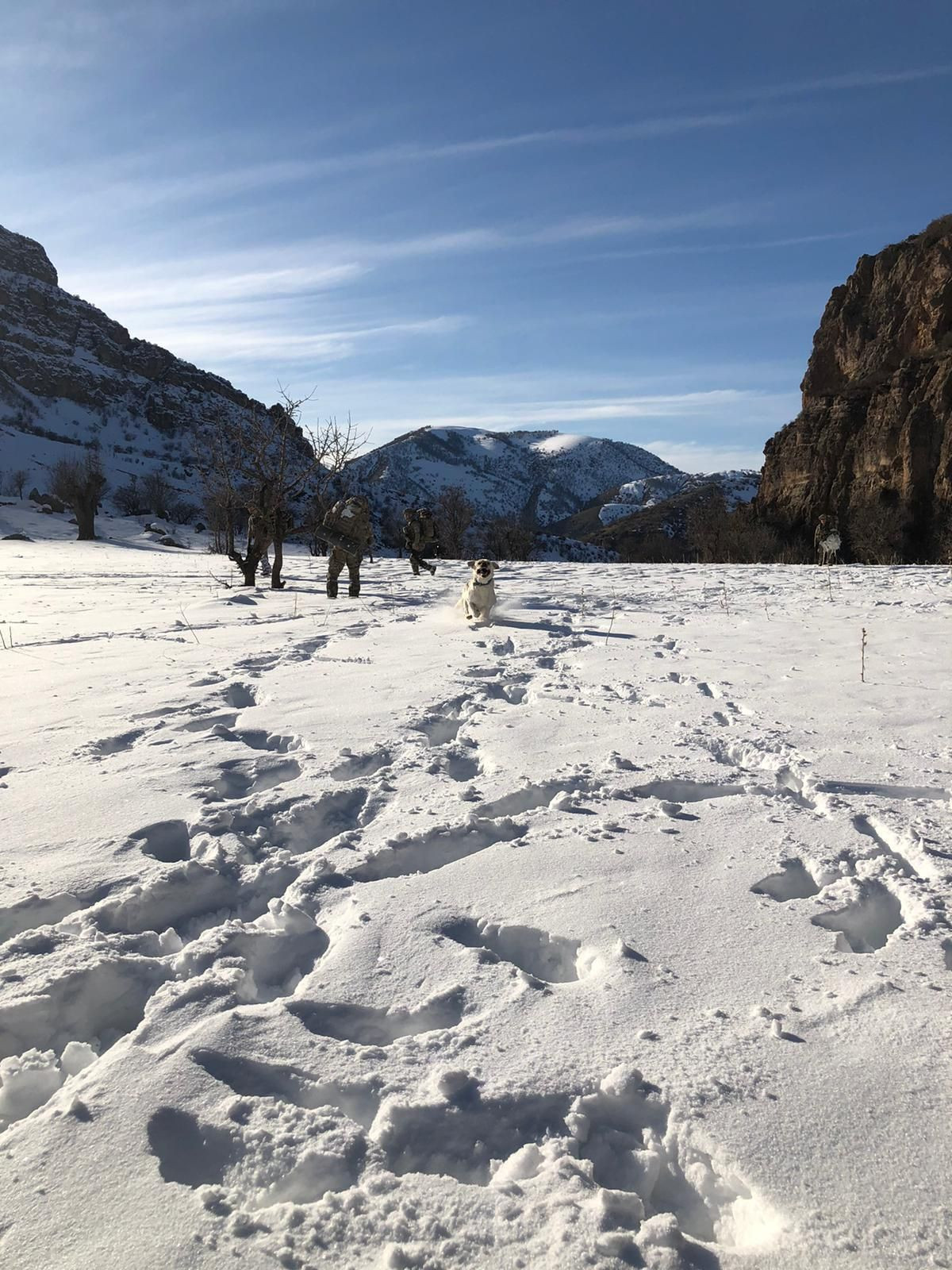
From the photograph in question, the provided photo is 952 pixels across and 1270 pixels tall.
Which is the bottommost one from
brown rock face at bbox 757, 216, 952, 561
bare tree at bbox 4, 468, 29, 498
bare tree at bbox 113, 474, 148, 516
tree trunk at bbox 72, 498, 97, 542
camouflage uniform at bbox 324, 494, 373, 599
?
camouflage uniform at bbox 324, 494, 373, 599

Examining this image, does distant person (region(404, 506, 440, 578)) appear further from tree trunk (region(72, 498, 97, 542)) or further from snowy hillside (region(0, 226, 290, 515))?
snowy hillside (region(0, 226, 290, 515))

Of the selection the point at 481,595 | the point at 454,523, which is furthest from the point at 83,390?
the point at 481,595

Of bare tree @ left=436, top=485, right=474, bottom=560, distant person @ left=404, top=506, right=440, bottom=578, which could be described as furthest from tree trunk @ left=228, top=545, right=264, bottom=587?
bare tree @ left=436, top=485, right=474, bottom=560

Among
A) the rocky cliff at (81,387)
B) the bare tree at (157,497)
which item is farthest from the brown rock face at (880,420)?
the rocky cliff at (81,387)

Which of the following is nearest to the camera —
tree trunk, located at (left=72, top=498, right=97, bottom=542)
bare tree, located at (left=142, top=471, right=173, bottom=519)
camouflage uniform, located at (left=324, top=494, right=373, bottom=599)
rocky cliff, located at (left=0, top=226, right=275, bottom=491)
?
camouflage uniform, located at (left=324, top=494, right=373, bottom=599)

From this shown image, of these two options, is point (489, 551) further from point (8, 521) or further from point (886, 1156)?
point (886, 1156)

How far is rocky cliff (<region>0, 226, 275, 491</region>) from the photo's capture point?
316ft

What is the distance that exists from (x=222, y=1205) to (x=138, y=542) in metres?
32.7

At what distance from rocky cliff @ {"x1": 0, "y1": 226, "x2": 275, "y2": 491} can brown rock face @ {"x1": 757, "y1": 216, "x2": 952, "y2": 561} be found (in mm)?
68486

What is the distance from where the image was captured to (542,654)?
6465mm

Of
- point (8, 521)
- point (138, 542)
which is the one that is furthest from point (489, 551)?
point (8, 521)

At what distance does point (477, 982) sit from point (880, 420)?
8067cm

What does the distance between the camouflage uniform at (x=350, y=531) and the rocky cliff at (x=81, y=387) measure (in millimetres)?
81650

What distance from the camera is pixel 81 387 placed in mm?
115500
